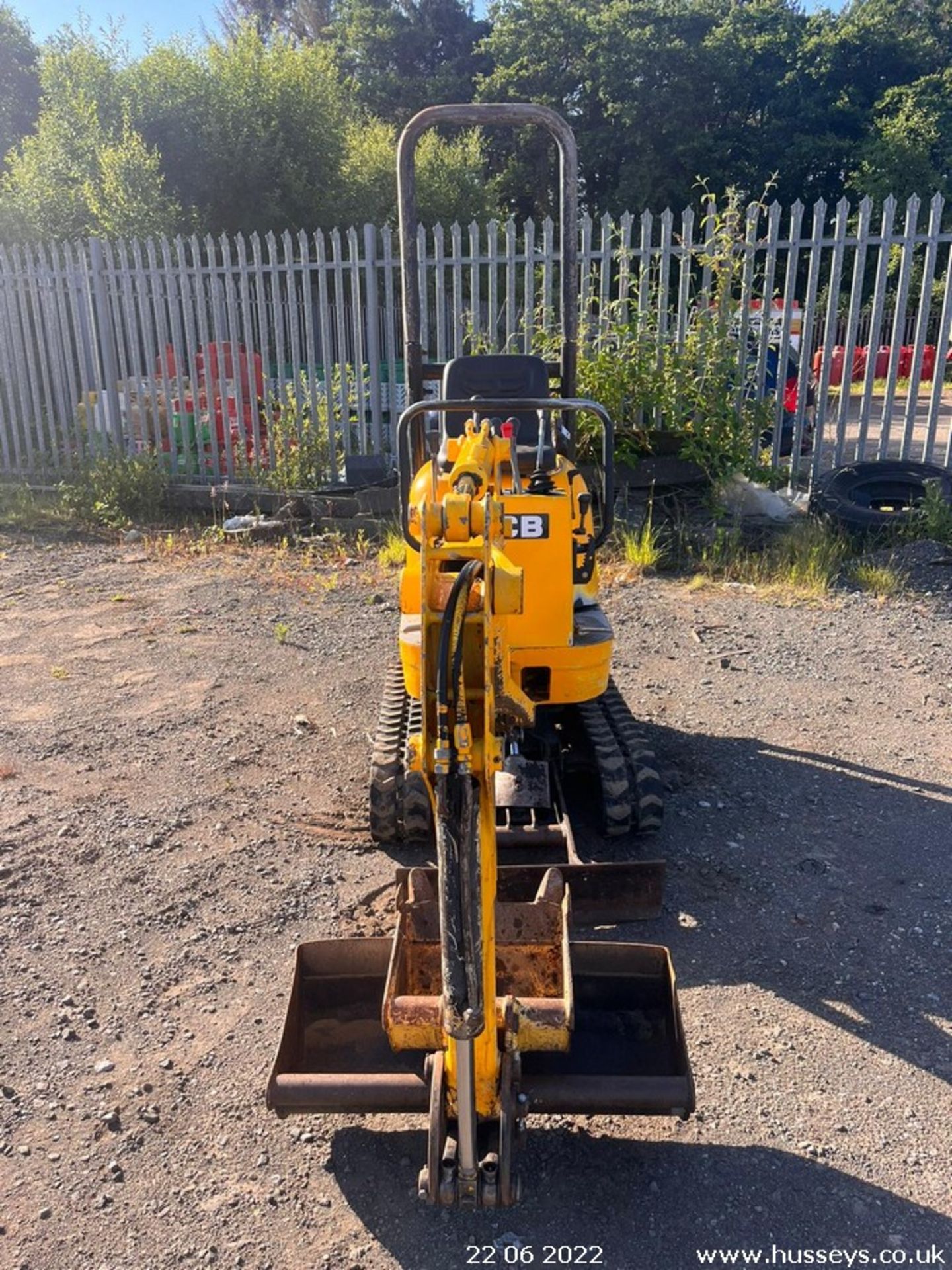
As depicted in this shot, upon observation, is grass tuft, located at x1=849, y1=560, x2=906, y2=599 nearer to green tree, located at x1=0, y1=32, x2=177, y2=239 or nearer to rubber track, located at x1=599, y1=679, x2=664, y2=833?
rubber track, located at x1=599, y1=679, x2=664, y2=833

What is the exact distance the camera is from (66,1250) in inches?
96.7

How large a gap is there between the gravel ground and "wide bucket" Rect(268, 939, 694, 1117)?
0.17 m

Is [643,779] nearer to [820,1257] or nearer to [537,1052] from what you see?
[537,1052]

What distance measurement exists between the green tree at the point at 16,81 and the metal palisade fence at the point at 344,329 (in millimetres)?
19066

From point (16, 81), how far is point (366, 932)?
102 feet

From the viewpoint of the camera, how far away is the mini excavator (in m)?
2.25

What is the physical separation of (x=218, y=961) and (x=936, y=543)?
A: 6.32 m

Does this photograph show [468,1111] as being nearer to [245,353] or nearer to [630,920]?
[630,920]

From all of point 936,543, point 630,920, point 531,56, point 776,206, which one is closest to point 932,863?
point 630,920

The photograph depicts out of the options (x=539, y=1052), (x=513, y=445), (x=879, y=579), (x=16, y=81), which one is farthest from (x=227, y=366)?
(x=16, y=81)

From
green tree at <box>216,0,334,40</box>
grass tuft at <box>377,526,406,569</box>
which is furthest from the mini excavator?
green tree at <box>216,0,334,40</box>

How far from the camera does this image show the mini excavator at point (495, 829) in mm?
2250

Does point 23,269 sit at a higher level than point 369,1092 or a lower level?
higher

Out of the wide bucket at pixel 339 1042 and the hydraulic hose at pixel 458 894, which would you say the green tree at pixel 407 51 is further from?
the hydraulic hose at pixel 458 894
